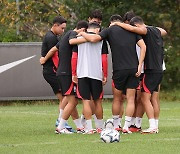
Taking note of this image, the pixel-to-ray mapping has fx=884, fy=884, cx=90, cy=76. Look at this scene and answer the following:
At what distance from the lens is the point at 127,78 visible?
15805 mm

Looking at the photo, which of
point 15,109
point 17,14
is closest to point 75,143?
point 15,109

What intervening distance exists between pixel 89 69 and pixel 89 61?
14 cm

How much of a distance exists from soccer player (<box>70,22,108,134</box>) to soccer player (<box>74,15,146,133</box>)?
0.65 feet

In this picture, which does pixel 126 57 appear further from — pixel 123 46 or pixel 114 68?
pixel 114 68

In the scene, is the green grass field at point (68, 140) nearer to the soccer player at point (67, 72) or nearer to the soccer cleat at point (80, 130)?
the soccer cleat at point (80, 130)

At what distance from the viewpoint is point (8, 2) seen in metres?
42.1

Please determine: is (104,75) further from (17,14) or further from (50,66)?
(17,14)

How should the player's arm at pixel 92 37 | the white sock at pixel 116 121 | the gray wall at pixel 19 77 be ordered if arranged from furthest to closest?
1. the gray wall at pixel 19 77
2. the white sock at pixel 116 121
3. the player's arm at pixel 92 37

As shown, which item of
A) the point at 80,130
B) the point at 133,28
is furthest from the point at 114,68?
the point at 80,130

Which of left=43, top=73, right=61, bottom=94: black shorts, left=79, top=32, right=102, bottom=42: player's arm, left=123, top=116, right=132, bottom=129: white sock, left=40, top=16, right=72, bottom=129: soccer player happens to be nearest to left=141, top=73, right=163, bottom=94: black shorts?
left=123, top=116, right=132, bottom=129: white sock

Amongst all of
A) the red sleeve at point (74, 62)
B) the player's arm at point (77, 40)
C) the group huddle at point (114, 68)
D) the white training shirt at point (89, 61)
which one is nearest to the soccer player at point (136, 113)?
the group huddle at point (114, 68)

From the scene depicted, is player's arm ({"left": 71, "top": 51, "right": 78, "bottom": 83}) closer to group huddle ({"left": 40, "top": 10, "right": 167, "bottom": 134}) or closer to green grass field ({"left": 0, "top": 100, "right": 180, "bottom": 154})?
group huddle ({"left": 40, "top": 10, "right": 167, "bottom": 134})

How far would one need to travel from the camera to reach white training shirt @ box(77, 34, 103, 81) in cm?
1577

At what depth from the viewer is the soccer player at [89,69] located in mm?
15781
